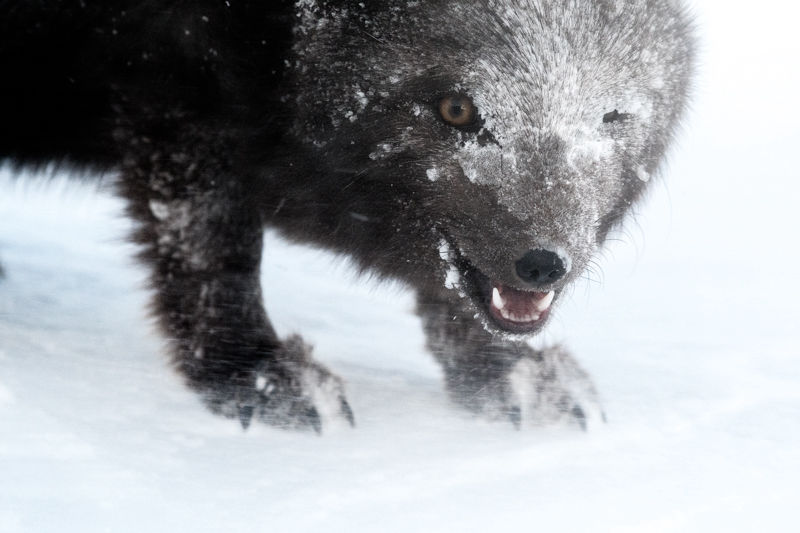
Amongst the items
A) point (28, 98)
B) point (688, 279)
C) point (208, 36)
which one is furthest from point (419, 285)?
point (688, 279)

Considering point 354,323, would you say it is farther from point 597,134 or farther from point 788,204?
point 788,204

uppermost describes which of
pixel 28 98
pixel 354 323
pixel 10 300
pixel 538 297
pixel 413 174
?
pixel 413 174

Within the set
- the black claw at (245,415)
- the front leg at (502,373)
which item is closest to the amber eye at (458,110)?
the front leg at (502,373)

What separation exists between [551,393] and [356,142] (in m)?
1.12

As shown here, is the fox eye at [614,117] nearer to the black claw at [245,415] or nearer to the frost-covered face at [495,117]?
the frost-covered face at [495,117]

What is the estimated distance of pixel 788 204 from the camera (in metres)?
5.76

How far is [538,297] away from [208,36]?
1339 millimetres

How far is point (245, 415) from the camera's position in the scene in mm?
2451

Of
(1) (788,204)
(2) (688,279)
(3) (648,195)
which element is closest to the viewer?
(3) (648,195)

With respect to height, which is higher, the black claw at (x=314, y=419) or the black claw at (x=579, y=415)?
the black claw at (x=579, y=415)

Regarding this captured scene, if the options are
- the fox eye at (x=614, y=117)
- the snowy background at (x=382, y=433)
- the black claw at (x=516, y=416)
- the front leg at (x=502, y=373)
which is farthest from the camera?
the front leg at (x=502, y=373)

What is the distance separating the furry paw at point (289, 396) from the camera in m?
2.46

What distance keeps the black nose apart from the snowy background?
481 mm

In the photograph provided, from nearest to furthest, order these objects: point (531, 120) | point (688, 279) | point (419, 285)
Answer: point (531, 120)
point (419, 285)
point (688, 279)
